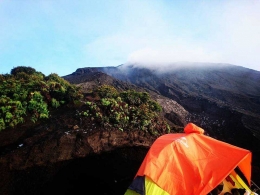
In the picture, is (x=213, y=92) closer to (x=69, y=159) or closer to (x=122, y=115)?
(x=122, y=115)

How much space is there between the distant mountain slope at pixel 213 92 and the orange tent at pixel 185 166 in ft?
31.0

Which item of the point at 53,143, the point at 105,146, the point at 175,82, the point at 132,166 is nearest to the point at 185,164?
the point at 132,166

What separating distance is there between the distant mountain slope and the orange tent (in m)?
9.45

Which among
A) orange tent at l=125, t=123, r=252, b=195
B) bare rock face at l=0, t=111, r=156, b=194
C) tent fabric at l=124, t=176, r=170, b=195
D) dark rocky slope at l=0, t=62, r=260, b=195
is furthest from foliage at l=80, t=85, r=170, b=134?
tent fabric at l=124, t=176, r=170, b=195

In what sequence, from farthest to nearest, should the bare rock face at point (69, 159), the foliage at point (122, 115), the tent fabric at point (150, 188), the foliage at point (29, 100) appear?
the foliage at point (122, 115) < the foliage at point (29, 100) < the bare rock face at point (69, 159) < the tent fabric at point (150, 188)

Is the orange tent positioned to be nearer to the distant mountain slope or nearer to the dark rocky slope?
the dark rocky slope

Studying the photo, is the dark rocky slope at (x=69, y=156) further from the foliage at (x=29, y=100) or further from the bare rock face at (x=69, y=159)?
the foliage at (x=29, y=100)

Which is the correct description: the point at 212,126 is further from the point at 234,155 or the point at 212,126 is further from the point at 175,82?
the point at 175,82

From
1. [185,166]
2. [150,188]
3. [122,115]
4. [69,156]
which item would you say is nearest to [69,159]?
[69,156]

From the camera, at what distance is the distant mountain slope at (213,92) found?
20.2m

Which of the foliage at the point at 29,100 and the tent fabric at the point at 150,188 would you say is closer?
the tent fabric at the point at 150,188

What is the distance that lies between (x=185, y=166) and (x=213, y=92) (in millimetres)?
33087

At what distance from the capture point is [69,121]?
1041 cm

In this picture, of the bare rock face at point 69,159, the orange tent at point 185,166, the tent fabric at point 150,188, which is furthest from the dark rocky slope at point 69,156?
the orange tent at point 185,166
